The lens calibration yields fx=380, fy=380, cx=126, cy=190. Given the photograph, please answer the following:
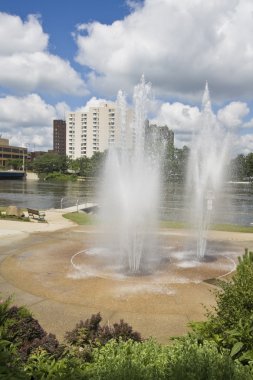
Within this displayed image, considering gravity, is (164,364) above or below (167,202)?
above

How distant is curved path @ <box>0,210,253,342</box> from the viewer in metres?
8.78

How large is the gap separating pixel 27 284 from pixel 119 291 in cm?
281

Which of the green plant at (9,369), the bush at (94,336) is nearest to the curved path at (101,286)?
the bush at (94,336)

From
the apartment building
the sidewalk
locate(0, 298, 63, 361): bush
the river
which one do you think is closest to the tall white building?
the apartment building

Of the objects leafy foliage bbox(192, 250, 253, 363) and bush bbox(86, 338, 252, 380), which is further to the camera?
leafy foliage bbox(192, 250, 253, 363)

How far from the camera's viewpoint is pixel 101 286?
11.0 m

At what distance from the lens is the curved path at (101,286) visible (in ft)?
28.8

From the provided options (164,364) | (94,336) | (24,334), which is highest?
(164,364)

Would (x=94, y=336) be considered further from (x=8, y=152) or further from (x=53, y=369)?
(x=8, y=152)

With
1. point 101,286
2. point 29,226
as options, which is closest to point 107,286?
point 101,286

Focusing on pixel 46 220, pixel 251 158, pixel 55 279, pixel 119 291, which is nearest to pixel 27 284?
pixel 55 279

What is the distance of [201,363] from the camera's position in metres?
4.53

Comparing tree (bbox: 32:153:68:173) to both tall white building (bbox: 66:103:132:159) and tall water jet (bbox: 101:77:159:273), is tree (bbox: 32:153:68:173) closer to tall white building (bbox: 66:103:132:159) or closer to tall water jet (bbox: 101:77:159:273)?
tall white building (bbox: 66:103:132:159)

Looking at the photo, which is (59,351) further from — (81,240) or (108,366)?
(81,240)
